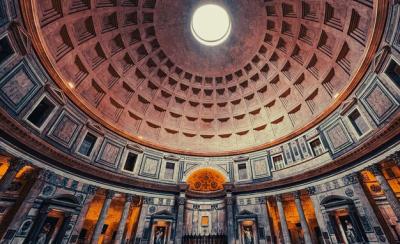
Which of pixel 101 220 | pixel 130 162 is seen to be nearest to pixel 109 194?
pixel 101 220

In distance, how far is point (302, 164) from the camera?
17000 millimetres

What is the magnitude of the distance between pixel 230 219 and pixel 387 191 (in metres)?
11.3

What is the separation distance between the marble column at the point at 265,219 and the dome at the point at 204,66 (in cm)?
582

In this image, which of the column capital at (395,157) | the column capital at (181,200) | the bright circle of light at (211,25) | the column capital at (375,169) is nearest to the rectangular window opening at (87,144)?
the column capital at (181,200)

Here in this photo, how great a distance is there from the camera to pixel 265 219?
16281 mm

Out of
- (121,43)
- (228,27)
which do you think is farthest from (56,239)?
(228,27)

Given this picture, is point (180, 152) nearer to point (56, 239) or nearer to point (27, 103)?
point (56, 239)

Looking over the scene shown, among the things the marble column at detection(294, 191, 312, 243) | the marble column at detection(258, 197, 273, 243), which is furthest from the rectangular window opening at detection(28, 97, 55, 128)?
the marble column at detection(294, 191, 312, 243)

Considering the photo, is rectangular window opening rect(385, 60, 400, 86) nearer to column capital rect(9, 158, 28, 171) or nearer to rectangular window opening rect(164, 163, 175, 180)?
rectangular window opening rect(164, 163, 175, 180)

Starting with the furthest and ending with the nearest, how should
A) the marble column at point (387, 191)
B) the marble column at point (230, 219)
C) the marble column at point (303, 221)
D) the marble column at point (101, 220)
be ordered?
the marble column at point (230, 219) → the marble column at point (101, 220) → the marble column at point (303, 221) → the marble column at point (387, 191)

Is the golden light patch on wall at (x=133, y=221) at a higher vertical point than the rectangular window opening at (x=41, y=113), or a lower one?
lower

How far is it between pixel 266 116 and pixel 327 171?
880 centimetres

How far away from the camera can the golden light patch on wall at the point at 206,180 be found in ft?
68.9

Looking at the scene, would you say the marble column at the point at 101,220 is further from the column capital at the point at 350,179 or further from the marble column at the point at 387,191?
the marble column at the point at 387,191
